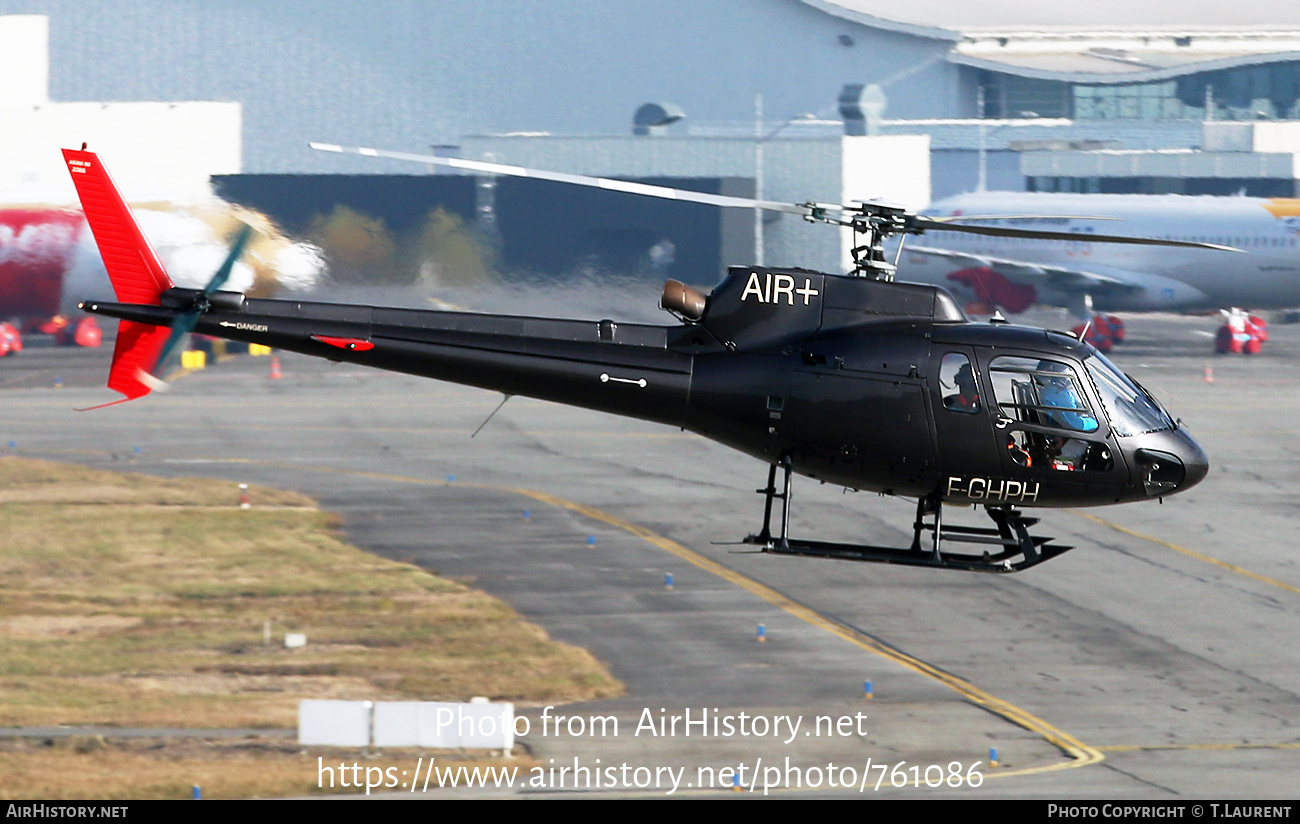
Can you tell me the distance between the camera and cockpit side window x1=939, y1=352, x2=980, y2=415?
20781 millimetres

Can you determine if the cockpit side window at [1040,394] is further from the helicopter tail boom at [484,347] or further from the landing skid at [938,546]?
the helicopter tail boom at [484,347]

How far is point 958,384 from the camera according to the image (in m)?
20.8

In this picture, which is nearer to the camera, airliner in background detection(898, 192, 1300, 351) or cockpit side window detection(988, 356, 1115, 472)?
cockpit side window detection(988, 356, 1115, 472)

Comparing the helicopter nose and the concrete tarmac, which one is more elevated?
the helicopter nose

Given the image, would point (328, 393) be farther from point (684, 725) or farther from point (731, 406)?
point (731, 406)

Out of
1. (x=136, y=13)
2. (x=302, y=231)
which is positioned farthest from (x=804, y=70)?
(x=302, y=231)

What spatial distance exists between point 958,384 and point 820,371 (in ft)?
5.85

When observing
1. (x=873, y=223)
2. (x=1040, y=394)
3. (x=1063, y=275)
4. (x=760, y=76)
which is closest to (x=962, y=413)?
(x=1040, y=394)

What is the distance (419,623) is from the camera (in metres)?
33.3

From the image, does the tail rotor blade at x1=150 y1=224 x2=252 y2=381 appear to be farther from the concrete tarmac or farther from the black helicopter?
the concrete tarmac

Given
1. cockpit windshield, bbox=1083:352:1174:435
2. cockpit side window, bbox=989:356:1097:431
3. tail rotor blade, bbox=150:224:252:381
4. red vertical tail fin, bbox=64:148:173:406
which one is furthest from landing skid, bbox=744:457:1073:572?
red vertical tail fin, bbox=64:148:173:406

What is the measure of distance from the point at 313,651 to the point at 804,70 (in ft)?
240

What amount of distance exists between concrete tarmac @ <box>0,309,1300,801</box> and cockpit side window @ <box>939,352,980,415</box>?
7.97 m

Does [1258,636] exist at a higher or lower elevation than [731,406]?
lower
